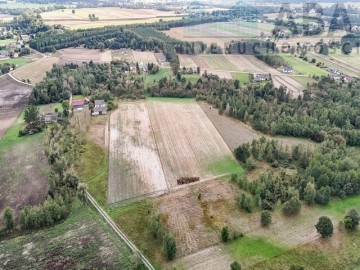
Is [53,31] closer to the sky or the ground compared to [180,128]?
closer to the sky

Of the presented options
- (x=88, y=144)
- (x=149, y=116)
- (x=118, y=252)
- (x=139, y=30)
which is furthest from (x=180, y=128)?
(x=139, y=30)

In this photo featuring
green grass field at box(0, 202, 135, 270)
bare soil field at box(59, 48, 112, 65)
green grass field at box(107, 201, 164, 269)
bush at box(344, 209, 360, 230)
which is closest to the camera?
green grass field at box(0, 202, 135, 270)

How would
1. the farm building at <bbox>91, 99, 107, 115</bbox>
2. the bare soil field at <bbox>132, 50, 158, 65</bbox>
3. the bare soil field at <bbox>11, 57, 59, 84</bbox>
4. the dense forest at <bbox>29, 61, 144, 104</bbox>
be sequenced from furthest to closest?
the bare soil field at <bbox>132, 50, 158, 65</bbox>, the bare soil field at <bbox>11, 57, 59, 84</bbox>, the dense forest at <bbox>29, 61, 144, 104</bbox>, the farm building at <bbox>91, 99, 107, 115</bbox>

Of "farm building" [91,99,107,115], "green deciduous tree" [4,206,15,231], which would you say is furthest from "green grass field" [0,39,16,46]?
"green deciduous tree" [4,206,15,231]

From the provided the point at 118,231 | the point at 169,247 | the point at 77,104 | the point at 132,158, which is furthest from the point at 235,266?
the point at 77,104

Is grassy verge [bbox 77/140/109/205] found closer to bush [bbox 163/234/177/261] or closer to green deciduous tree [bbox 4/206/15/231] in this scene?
green deciduous tree [bbox 4/206/15/231]

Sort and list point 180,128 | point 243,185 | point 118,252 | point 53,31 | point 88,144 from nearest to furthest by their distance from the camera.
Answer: point 118,252 → point 243,185 → point 88,144 → point 180,128 → point 53,31

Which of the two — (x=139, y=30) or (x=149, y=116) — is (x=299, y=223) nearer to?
(x=149, y=116)
